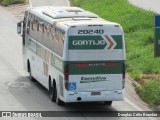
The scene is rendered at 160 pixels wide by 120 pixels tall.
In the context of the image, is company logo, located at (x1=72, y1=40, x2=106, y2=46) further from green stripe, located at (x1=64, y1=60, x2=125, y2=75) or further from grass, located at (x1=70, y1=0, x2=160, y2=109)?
grass, located at (x1=70, y1=0, x2=160, y2=109)

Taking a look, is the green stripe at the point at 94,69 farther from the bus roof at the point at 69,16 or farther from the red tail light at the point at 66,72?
the bus roof at the point at 69,16

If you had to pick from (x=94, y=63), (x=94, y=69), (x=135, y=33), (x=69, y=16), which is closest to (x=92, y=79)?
(x=94, y=69)

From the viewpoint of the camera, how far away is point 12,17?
49.8m

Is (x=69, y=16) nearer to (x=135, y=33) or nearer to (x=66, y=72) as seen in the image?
(x=66, y=72)

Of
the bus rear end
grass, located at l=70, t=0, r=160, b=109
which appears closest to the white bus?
Answer: the bus rear end

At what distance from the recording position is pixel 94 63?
24141 mm

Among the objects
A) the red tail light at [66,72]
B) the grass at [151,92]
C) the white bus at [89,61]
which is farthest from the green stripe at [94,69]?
the grass at [151,92]

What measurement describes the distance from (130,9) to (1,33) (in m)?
8.56

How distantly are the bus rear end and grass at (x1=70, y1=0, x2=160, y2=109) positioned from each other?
214cm

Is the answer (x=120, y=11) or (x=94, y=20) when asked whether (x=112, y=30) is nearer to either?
(x=94, y=20)

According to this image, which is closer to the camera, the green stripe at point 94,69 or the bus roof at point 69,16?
the green stripe at point 94,69

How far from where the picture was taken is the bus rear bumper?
79.0ft

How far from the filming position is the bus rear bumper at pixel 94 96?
79.0ft

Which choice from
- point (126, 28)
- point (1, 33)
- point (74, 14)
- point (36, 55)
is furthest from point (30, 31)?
point (1, 33)
